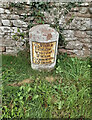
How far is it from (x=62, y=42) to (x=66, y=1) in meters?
0.95

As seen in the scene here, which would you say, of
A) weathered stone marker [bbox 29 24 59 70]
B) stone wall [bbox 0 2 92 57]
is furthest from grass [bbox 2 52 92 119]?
stone wall [bbox 0 2 92 57]

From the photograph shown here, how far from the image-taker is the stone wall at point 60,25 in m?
2.83

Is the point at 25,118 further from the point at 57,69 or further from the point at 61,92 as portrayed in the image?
the point at 57,69

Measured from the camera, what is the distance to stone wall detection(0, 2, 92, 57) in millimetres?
2834

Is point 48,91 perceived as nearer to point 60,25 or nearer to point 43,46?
point 43,46

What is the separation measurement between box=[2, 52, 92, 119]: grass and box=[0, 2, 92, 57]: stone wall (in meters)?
0.43

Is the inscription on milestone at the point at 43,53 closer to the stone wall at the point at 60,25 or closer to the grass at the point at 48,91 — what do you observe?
the grass at the point at 48,91

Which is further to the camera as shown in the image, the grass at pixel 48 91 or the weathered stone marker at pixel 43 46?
the weathered stone marker at pixel 43 46

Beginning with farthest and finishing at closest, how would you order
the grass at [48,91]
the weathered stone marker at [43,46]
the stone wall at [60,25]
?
the stone wall at [60,25], the weathered stone marker at [43,46], the grass at [48,91]

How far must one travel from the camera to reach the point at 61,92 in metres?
2.34

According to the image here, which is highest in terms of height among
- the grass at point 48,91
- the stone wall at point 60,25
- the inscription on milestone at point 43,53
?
the stone wall at point 60,25

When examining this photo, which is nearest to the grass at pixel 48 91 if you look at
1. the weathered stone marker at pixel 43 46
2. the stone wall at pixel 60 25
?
the weathered stone marker at pixel 43 46

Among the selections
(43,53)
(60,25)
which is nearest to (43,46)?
(43,53)

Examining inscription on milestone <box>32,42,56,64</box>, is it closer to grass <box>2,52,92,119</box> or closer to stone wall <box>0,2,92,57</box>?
grass <box>2,52,92,119</box>
